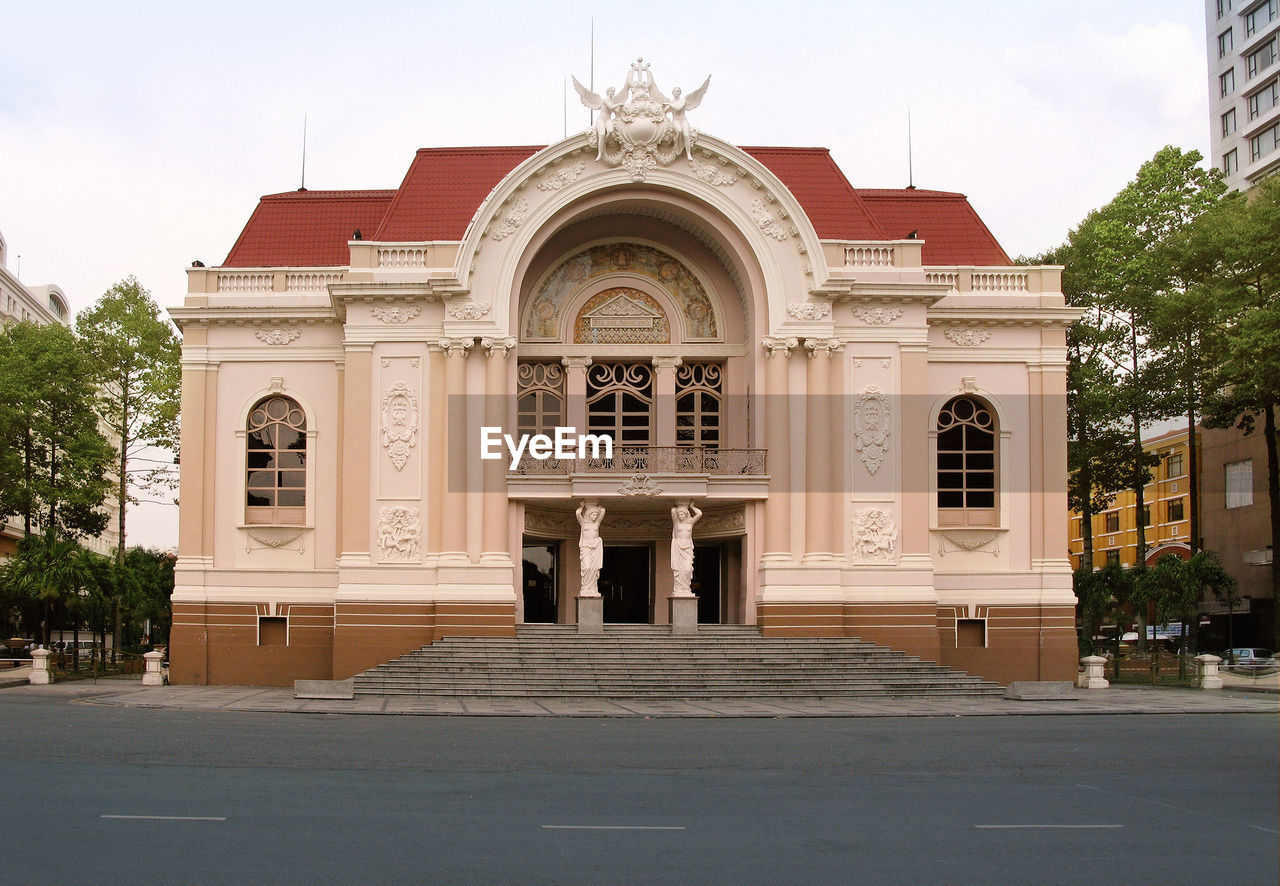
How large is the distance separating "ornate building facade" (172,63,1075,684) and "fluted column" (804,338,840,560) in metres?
0.06

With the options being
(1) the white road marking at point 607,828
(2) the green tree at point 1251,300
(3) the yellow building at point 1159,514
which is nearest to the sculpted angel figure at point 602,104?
(2) the green tree at point 1251,300

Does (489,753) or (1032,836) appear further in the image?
(489,753)

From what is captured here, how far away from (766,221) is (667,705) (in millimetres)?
13306

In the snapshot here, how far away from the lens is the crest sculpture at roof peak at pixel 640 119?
34812mm

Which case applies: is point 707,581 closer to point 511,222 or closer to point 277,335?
point 511,222

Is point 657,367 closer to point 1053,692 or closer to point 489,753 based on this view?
point 1053,692

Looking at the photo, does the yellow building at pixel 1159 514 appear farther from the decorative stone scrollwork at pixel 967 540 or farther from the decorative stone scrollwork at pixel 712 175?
the decorative stone scrollwork at pixel 712 175

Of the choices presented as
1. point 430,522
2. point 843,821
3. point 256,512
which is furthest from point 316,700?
point 843,821

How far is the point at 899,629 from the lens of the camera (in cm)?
3400

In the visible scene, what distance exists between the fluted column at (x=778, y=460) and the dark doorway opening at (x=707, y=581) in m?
4.14

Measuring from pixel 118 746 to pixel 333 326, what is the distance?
63.9 ft

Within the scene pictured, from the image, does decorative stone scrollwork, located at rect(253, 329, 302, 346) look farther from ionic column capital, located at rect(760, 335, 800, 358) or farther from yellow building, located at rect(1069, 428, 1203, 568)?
yellow building, located at rect(1069, 428, 1203, 568)

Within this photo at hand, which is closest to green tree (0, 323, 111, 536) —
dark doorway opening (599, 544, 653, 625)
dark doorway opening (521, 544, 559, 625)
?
dark doorway opening (521, 544, 559, 625)

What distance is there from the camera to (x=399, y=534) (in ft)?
112
